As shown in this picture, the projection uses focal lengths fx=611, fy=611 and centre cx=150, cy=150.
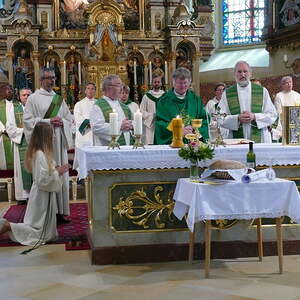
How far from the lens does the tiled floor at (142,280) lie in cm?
443

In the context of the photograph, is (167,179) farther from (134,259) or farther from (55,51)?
(55,51)

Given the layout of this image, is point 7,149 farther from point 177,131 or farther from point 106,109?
point 177,131

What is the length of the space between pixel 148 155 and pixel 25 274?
1.42 m

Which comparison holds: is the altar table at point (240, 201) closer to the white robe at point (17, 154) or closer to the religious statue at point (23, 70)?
the white robe at point (17, 154)

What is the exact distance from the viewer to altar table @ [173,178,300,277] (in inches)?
183

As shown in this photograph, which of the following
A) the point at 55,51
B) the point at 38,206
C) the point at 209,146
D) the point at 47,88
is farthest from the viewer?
the point at 55,51

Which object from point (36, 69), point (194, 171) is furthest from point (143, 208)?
point (36, 69)

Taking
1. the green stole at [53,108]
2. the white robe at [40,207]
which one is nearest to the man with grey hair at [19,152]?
the green stole at [53,108]

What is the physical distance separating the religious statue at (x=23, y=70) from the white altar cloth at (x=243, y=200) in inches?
331

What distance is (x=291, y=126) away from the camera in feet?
18.7

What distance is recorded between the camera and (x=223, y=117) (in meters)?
6.46

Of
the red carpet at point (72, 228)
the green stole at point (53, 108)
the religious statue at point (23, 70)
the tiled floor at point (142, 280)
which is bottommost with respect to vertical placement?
the tiled floor at point (142, 280)

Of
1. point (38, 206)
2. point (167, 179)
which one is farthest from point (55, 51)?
point (167, 179)

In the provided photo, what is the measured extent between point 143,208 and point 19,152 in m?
4.04
